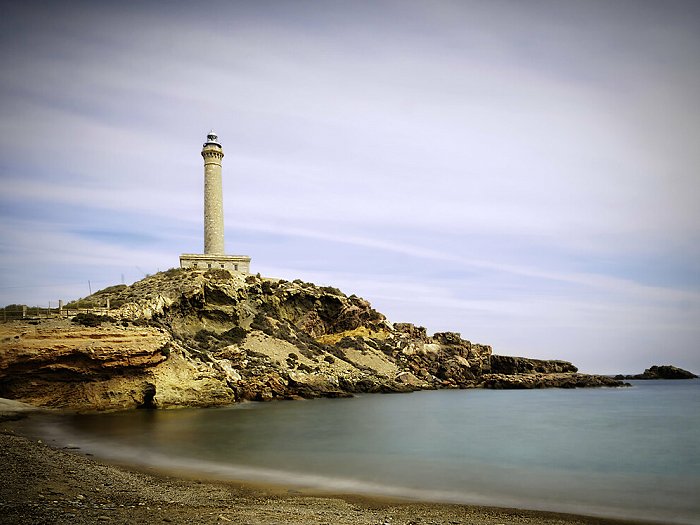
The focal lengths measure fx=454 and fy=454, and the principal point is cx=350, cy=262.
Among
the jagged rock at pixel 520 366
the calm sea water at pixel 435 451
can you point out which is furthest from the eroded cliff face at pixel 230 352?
the calm sea water at pixel 435 451

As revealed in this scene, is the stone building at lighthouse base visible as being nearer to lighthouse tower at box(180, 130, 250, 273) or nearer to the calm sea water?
lighthouse tower at box(180, 130, 250, 273)

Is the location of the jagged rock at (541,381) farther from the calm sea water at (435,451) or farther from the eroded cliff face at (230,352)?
the calm sea water at (435,451)

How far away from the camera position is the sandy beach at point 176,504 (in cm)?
756

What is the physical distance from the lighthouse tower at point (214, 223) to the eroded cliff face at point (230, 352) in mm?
3483

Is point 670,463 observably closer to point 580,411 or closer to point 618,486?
point 618,486

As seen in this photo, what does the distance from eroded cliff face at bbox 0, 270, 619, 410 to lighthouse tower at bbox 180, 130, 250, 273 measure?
3.48 m

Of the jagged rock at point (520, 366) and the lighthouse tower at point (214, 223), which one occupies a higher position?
the lighthouse tower at point (214, 223)

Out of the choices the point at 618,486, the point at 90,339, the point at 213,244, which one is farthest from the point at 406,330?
the point at 618,486

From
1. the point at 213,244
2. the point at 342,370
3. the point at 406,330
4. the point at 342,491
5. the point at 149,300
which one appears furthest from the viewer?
the point at 406,330

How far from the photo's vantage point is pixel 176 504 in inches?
340

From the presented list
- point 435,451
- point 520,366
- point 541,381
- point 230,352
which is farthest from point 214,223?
point 541,381

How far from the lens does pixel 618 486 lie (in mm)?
12492

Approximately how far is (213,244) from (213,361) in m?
22.2

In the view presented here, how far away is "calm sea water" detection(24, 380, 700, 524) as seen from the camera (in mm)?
11586
